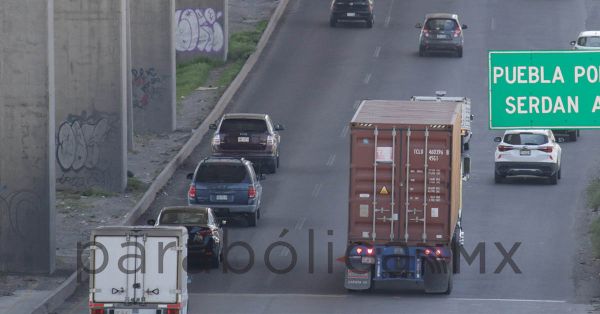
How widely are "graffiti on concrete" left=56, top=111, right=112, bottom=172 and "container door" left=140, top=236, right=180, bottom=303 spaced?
1937 centimetres

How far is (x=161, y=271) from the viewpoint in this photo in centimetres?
2655

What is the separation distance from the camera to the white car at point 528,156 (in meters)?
44.9

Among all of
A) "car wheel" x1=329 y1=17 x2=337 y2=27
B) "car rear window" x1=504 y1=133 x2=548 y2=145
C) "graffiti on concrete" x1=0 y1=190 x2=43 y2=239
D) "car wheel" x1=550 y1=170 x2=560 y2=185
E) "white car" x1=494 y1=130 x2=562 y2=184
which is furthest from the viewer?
"car wheel" x1=329 y1=17 x2=337 y2=27

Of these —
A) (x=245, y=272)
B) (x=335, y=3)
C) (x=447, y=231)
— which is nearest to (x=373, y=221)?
(x=447, y=231)

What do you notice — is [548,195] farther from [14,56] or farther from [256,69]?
[256,69]

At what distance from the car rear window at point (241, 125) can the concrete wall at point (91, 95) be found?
3.21 metres

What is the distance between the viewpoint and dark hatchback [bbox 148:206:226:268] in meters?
34.1

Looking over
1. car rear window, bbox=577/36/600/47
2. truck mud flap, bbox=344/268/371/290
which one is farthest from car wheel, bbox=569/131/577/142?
truck mud flap, bbox=344/268/371/290

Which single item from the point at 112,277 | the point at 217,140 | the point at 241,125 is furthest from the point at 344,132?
the point at 112,277

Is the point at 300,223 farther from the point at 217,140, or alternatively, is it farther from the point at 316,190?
the point at 217,140

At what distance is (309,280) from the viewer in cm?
3369

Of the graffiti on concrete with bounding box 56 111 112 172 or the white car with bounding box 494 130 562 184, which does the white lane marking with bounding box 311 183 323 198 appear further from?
the graffiti on concrete with bounding box 56 111 112 172

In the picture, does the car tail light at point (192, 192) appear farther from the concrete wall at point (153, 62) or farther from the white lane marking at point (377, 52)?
the white lane marking at point (377, 52)

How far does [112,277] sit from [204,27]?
1600 inches
